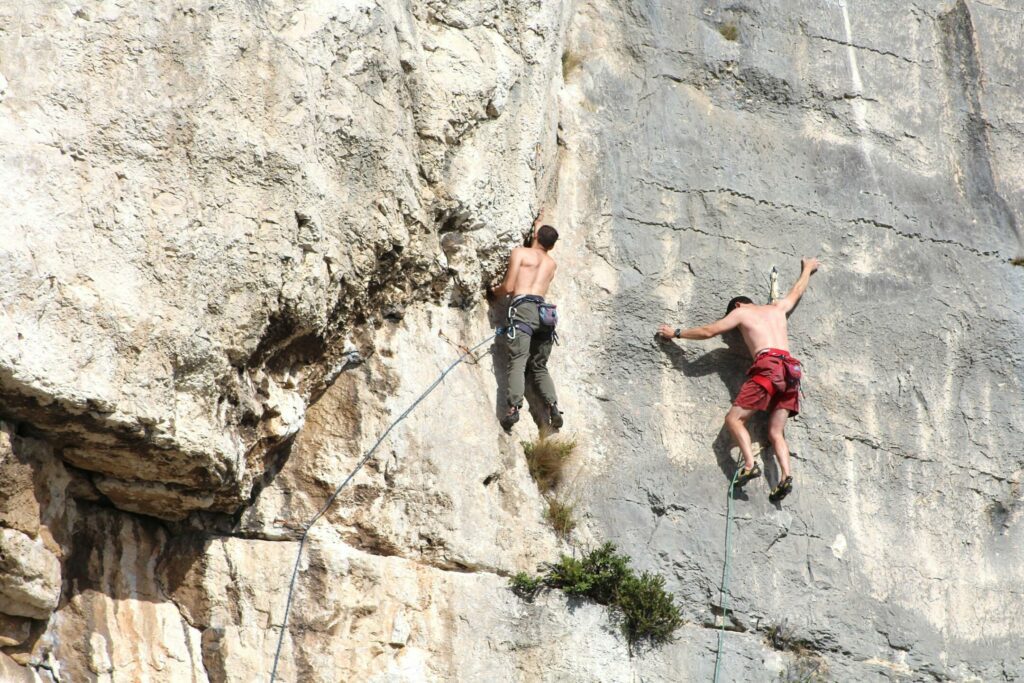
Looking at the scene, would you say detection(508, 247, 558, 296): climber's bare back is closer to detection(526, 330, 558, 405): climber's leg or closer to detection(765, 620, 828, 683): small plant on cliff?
detection(526, 330, 558, 405): climber's leg

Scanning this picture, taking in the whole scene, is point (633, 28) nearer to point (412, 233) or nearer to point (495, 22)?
point (495, 22)

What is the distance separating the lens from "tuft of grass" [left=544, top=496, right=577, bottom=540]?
327 inches

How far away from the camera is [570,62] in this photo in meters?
10.4

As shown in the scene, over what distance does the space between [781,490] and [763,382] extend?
0.74m

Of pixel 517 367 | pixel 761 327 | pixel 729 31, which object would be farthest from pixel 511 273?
pixel 729 31

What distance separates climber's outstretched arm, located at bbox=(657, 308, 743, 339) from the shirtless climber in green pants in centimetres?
89

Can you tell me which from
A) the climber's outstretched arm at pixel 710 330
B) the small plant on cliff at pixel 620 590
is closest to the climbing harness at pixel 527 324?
the climber's outstretched arm at pixel 710 330

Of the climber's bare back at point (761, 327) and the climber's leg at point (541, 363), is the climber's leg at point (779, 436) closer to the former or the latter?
the climber's bare back at point (761, 327)

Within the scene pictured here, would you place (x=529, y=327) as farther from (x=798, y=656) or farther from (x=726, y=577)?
(x=798, y=656)

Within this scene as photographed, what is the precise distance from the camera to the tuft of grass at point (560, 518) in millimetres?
8305

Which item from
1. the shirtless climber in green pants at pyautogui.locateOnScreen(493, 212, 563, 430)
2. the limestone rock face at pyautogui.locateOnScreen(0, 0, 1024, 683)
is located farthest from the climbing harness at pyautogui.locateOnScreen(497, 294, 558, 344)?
the limestone rock face at pyautogui.locateOnScreen(0, 0, 1024, 683)

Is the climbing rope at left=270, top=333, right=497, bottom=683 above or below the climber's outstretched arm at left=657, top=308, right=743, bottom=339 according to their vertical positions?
below

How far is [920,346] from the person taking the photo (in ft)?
31.9

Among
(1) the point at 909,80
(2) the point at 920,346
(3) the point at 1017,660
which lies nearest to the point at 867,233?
(2) the point at 920,346
